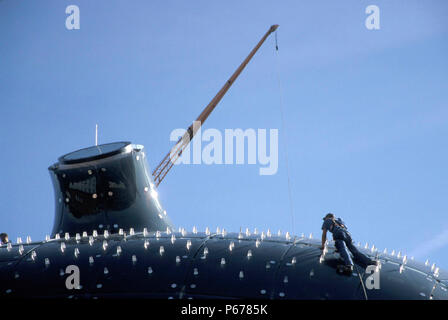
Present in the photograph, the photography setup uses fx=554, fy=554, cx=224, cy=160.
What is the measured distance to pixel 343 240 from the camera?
1477 cm

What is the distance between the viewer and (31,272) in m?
14.7

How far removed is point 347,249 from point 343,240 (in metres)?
0.30

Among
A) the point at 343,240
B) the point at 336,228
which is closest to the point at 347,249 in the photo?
the point at 343,240

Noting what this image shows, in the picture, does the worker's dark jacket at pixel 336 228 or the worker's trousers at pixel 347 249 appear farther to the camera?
the worker's dark jacket at pixel 336 228

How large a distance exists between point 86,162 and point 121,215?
2.33 meters

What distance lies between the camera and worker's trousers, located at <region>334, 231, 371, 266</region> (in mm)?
14056

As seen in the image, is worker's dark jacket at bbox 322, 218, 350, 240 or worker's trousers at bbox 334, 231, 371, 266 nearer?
worker's trousers at bbox 334, 231, 371, 266

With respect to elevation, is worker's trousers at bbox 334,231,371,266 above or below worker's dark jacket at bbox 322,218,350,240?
below

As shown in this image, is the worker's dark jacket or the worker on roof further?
the worker's dark jacket

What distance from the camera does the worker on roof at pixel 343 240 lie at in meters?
14.1
